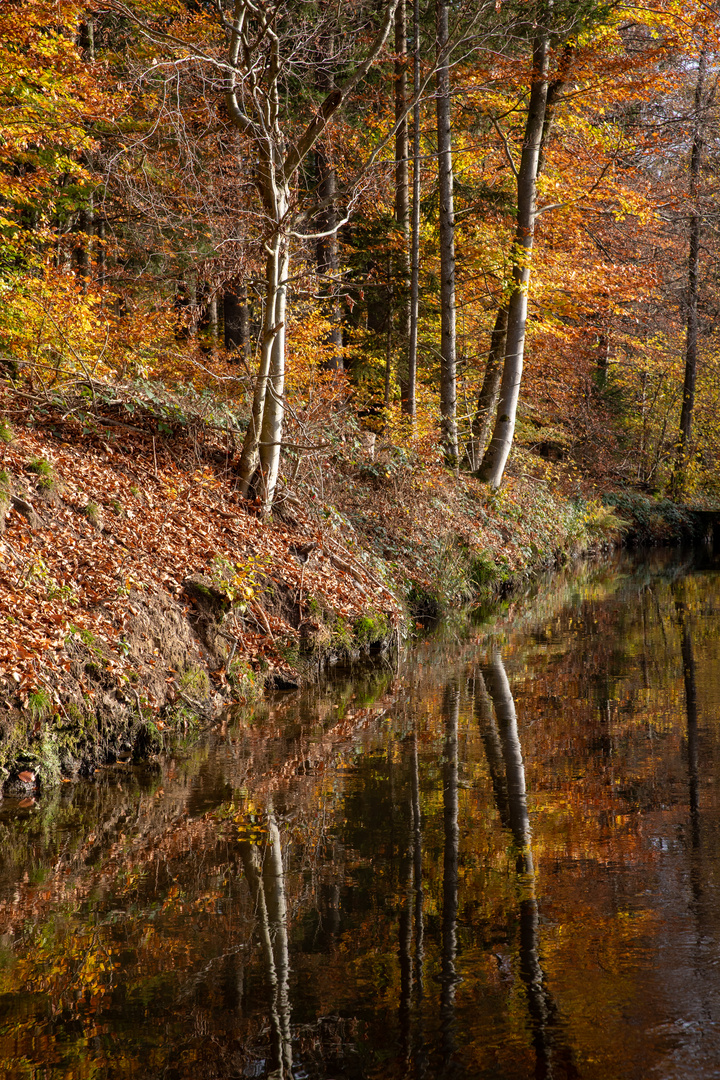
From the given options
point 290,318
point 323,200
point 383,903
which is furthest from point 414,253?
point 383,903

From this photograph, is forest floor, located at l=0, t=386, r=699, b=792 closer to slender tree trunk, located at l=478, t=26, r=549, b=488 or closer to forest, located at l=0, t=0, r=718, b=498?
forest, located at l=0, t=0, r=718, b=498

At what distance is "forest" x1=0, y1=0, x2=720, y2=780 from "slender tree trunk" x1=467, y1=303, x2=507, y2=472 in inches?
7.1

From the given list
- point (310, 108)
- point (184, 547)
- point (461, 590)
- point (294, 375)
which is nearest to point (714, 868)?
point (184, 547)

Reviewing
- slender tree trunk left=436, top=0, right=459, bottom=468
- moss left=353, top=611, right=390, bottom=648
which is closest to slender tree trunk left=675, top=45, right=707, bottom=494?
slender tree trunk left=436, top=0, right=459, bottom=468

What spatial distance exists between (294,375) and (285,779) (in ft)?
31.3

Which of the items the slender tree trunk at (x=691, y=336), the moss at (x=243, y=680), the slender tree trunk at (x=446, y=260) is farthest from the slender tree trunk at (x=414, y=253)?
the slender tree trunk at (x=691, y=336)

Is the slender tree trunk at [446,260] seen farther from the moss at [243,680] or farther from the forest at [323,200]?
the moss at [243,680]

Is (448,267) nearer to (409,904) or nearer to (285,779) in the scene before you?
(285,779)

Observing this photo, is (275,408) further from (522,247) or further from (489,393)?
(489,393)

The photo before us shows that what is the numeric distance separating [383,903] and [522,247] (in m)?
14.9

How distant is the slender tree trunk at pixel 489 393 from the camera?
67.2 feet

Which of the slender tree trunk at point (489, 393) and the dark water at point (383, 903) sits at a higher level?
the slender tree trunk at point (489, 393)

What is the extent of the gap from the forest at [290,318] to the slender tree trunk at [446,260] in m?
0.07

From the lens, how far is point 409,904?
4.68m
